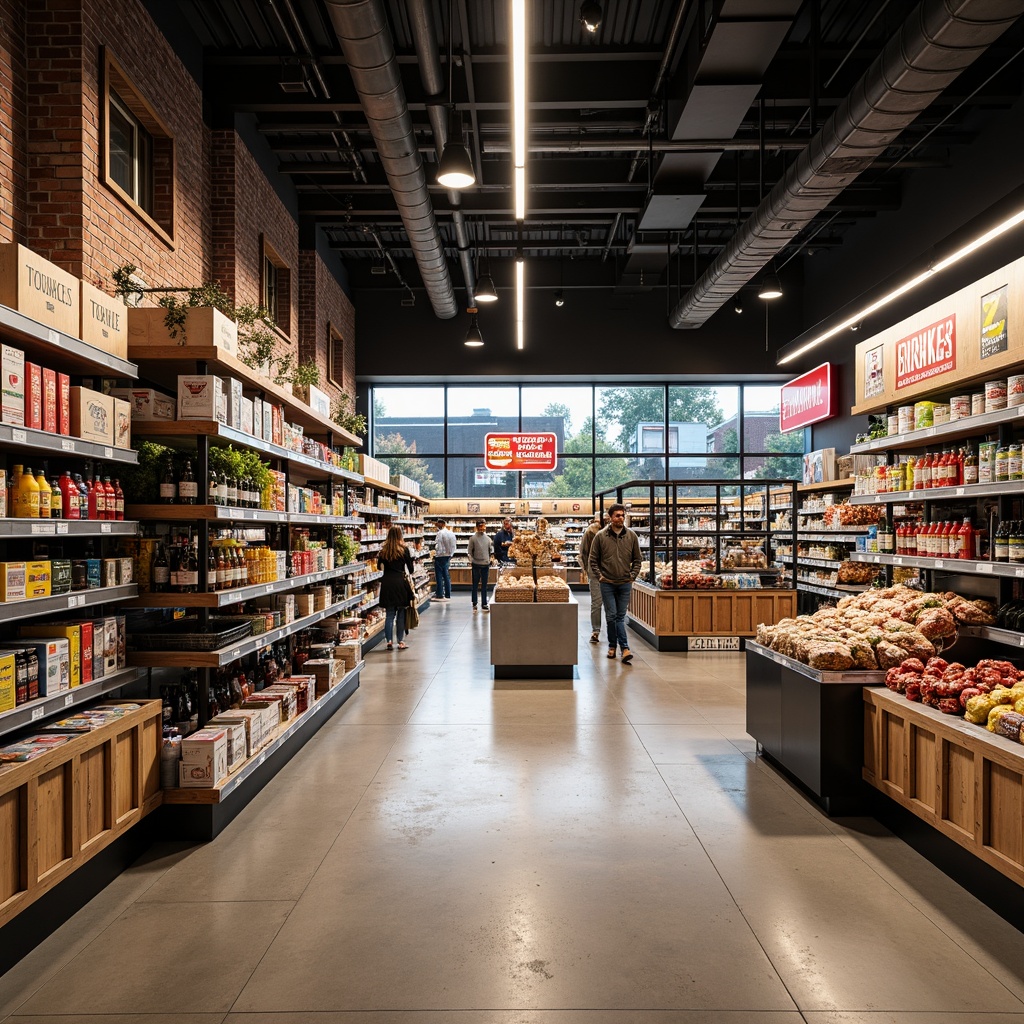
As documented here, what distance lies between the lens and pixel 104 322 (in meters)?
3.54

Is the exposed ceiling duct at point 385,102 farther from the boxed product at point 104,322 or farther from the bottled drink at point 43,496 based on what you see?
the bottled drink at point 43,496

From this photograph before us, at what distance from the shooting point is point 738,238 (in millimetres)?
10922

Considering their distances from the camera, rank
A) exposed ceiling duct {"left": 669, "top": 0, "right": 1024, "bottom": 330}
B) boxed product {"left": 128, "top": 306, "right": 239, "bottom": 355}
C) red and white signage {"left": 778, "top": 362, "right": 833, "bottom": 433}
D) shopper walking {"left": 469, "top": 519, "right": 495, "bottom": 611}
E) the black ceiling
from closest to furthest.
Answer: boxed product {"left": 128, "top": 306, "right": 239, "bottom": 355} < exposed ceiling duct {"left": 669, "top": 0, "right": 1024, "bottom": 330} < the black ceiling < shopper walking {"left": 469, "top": 519, "right": 495, "bottom": 611} < red and white signage {"left": 778, "top": 362, "right": 833, "bottom": 433}

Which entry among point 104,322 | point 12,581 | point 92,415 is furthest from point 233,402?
point 12,581

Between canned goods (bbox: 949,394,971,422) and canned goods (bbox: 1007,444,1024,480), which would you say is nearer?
canned goods (bbox: 1007,444,1024,480)

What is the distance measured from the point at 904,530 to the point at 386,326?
46.3ft

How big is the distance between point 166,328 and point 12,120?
226cm

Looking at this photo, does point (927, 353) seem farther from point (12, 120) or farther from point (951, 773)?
point (12, 120)

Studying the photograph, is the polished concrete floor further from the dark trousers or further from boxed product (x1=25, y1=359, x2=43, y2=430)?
the dark trousers

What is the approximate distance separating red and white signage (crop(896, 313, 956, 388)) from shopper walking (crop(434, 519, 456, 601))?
32.4 feet

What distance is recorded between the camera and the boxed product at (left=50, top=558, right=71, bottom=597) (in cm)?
303

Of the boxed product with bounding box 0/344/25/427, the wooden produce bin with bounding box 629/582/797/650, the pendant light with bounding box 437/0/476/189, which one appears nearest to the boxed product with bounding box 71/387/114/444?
the boxed product with bounding box 0/344/25/427

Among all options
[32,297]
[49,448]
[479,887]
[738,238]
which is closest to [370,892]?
[479,887]

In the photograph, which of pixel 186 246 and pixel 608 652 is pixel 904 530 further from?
pixel 186 246
